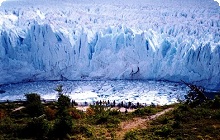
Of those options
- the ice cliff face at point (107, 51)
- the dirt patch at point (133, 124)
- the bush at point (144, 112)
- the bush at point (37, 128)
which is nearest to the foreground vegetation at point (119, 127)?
the bush at point (37, 128)

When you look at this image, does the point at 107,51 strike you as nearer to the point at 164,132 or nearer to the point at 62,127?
the point at 62,127

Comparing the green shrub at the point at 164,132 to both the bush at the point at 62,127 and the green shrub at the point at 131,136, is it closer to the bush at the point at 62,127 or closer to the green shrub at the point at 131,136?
the green shrub at the point at 131,136

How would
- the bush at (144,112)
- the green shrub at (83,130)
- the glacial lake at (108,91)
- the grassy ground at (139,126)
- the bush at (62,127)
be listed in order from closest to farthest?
the grassy ground at (139,126)
the bush at (62,127)
the green shrub at (83,130)
the bush at (144,112)
the glacial lake at (108,91)

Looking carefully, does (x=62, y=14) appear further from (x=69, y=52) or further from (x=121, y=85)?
(x=121, y=85)

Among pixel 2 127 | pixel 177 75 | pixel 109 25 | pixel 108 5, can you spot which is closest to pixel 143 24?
pixel 109 25

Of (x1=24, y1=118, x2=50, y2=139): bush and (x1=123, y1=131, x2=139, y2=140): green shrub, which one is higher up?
(x1=24, y1=118, x2=50, y2=139): bush

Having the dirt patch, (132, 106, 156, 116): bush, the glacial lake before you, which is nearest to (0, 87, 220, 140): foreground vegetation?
the dirt patch

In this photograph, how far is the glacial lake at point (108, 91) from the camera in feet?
76.2

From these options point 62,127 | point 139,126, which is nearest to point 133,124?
point 139,126

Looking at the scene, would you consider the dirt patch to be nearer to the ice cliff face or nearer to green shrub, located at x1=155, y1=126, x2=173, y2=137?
green shrub, located at x1=155, y1=126, x2=173, y2=137

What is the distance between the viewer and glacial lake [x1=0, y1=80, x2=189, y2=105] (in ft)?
76.2

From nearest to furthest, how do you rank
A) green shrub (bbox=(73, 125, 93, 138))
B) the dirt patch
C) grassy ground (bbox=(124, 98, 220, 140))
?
grassy ground (bbox=(124, 98, 220, 140)) < green shrub (bbox=(73, 125, 93, 138)) < the dirt patch

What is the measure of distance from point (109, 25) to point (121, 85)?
1025 cm

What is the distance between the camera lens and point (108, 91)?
84.2ft
